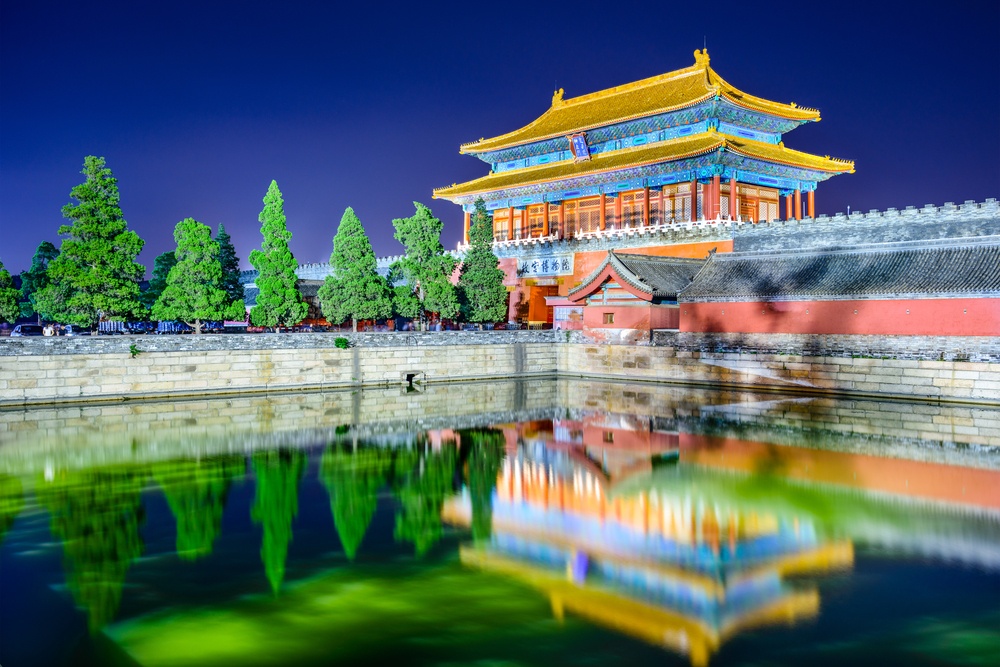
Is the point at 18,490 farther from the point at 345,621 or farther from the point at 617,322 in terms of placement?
the point at 617,322

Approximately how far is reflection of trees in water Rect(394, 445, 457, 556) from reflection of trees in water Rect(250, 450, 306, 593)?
5.40 feet

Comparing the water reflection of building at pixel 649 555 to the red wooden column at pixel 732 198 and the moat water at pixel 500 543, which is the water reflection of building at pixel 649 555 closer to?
the moat water at pixel 500 543

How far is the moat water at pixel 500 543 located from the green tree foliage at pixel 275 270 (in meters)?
8.54

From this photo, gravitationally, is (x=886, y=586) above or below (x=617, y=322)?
below

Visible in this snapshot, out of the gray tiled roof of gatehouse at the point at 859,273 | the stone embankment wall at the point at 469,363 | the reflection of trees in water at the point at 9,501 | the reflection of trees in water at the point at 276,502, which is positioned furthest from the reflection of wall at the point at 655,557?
the gray tiled roof of gatehouse at the point at 859,273

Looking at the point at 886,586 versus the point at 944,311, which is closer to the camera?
the point at 886,586

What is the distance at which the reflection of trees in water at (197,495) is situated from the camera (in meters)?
11.8

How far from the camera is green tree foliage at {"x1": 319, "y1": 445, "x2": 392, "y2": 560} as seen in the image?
40.6ft

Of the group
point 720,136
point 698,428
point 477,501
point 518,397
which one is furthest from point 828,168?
point 477,501

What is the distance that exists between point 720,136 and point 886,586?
2911 centimetres

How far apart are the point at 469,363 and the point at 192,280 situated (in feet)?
33.5

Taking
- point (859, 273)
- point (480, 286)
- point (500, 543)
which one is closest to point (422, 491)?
point (500, 543)

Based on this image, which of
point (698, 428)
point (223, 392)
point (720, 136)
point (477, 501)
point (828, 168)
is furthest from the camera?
point (828, 168)

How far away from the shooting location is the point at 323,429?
2100cm
